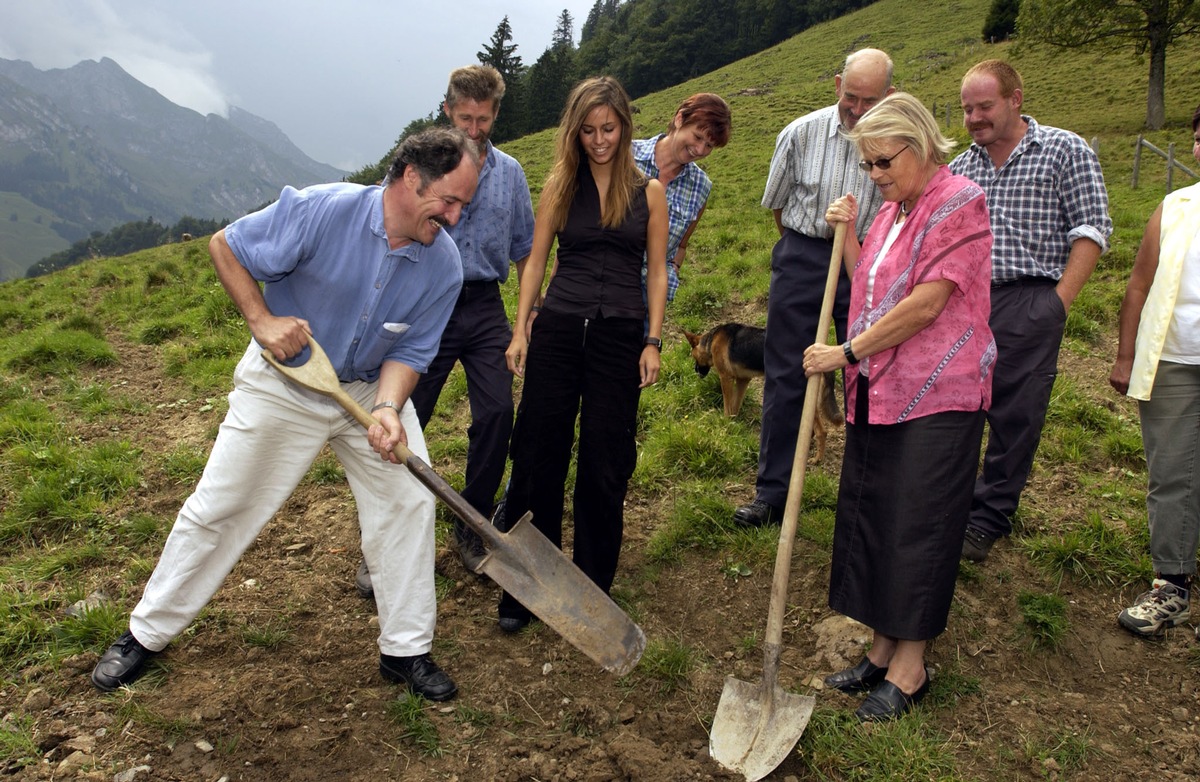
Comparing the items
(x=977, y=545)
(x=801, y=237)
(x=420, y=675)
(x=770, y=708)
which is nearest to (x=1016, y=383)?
(x=977, y=545)

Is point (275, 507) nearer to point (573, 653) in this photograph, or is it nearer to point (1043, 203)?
point (573, 653)

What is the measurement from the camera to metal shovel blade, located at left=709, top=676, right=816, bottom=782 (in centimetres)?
286

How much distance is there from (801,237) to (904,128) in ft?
5.05

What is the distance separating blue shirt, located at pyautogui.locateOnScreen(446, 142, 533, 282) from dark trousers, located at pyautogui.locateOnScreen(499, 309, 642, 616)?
1.99 ft

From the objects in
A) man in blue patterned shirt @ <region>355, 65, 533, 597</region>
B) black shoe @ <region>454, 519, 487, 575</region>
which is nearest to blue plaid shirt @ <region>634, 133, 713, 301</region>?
man in blue patterned shirt @ <region>355, 65, 533, 597</region>

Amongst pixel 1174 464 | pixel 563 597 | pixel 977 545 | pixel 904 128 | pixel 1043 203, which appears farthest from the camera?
pixel 977 545

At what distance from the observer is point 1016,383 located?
4.09 m

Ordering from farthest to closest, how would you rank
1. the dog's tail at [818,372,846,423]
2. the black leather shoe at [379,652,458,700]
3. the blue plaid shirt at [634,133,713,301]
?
the dog's tail at [818,372,846,423] < the blue plaid shirt at [634,133,713,301] < the black leather shoe at [379,652,458,700]

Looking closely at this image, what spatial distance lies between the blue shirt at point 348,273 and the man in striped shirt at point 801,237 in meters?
1.94

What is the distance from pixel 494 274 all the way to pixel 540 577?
162 cm

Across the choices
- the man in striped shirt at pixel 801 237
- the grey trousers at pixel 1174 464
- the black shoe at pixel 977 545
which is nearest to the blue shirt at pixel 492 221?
the man in striped shirt at pixel 801 237

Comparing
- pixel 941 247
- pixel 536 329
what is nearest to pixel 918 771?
pixel 941 247

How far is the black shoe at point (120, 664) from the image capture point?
10.6 ft

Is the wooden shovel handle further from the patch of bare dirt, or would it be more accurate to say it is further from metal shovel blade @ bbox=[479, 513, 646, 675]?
metal shovel blade @ bbox=[479, 513, 646, 675]
